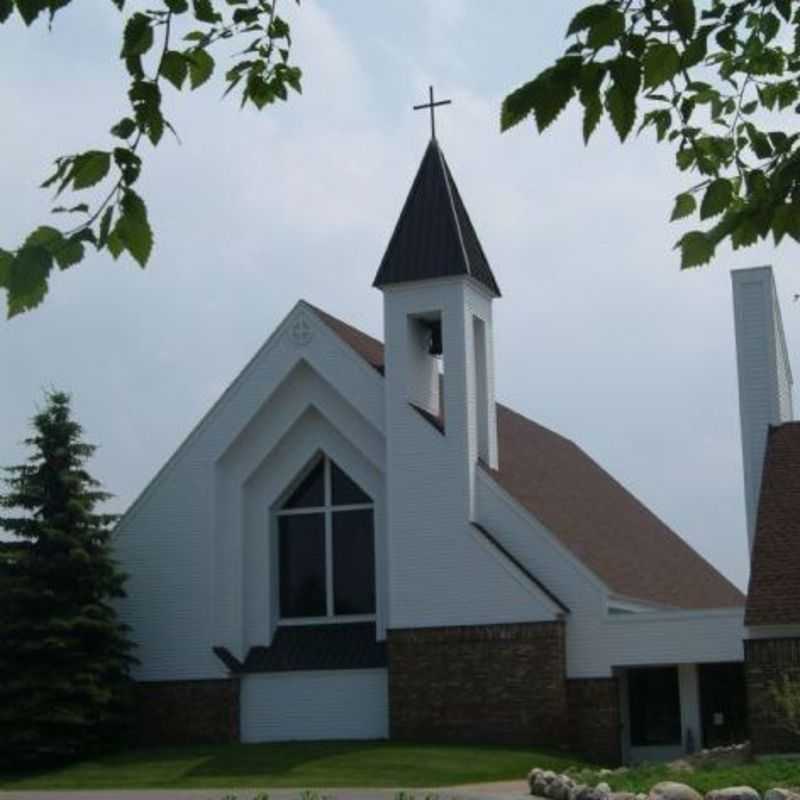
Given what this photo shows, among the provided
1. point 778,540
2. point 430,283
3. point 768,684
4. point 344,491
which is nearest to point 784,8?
point 768,684

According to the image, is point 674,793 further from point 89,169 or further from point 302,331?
point 302,331

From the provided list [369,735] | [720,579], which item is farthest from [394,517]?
[720,579]

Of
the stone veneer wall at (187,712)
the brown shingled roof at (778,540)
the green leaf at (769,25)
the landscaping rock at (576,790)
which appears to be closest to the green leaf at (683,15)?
the green leaf at (769,25)

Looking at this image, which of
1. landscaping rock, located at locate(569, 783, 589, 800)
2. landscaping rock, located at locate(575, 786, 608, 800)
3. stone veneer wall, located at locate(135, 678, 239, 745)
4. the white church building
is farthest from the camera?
stone veneer wall, located at locate(135, 678, 239, 745)

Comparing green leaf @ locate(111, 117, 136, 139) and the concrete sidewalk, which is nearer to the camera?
green leaf @ locate(111, 117, 136, 139)

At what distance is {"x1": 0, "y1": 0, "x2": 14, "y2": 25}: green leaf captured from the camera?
4804mm

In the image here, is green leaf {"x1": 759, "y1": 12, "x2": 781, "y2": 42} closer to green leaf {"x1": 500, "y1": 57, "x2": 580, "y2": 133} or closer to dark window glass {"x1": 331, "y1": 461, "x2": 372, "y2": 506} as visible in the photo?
green leaf {"x1": 500, "y1": 57, "x2": 580, "y2": 133}

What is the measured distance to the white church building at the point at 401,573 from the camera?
103 ft

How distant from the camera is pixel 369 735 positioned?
107 feet

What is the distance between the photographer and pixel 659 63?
5332 mm

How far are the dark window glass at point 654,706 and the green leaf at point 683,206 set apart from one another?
27756mm

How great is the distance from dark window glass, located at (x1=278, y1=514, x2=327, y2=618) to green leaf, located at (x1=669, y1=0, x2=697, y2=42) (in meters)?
29.5

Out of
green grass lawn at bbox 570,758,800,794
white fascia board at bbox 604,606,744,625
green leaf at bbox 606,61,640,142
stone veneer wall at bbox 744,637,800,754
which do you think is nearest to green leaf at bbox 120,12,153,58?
green leaf at bbox 606,61,640,142

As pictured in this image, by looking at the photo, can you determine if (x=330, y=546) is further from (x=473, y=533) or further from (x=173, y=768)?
(x=173, y=768)
